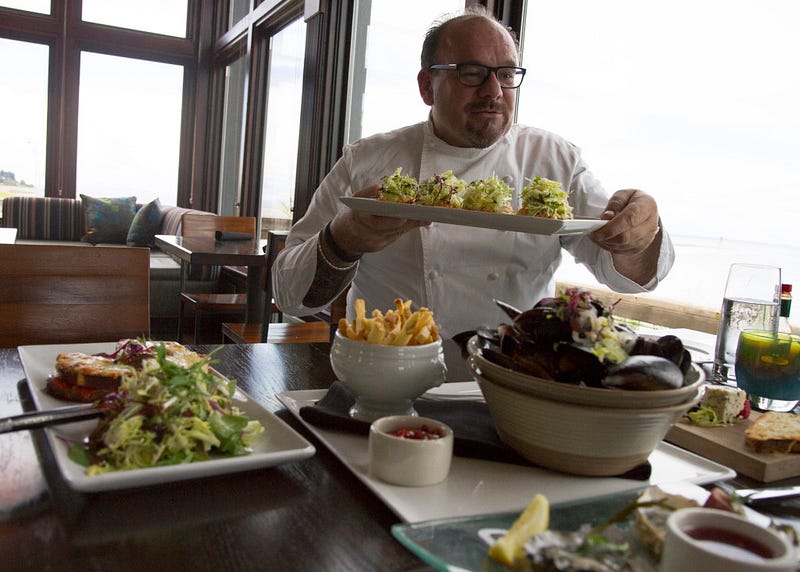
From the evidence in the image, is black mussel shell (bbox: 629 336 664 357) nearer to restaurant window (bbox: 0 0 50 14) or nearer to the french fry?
→ the french fry

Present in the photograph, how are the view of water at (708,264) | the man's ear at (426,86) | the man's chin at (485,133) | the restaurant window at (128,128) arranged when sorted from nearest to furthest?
the man's chin at (485,133) < the man's ear at (426,86) < the view of water at (708,264) < the restaurant window at (128,128)

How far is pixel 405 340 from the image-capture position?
100 cm

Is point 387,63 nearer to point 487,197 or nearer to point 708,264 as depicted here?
point 708,264

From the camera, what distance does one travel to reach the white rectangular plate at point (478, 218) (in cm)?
141

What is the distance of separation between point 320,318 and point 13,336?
10.4ft

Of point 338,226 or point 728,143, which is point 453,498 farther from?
point 728,143

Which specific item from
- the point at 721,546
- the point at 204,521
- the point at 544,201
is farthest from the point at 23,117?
the point at 721,546

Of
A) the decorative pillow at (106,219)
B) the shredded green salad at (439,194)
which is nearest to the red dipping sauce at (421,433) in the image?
→ the shredded green salad at (439,194)


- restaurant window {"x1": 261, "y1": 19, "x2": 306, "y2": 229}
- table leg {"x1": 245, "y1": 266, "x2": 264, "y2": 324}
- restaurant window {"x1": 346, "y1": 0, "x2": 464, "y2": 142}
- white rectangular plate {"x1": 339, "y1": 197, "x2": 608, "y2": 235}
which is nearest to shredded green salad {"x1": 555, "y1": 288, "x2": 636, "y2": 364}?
white rectangular plate {"x1": 339, "y1": 197, "x2": 608, "y2": 235}

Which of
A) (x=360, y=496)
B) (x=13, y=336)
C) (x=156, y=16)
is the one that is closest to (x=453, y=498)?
(x=360, y=496)

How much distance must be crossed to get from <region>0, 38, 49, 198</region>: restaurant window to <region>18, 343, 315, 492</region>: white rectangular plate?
24.3 feet

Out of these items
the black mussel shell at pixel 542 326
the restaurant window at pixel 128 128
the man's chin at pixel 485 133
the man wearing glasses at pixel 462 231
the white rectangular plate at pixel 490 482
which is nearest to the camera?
the white rectangular plate at pixel 490 482

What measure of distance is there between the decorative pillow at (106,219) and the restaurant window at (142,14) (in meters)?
2.12

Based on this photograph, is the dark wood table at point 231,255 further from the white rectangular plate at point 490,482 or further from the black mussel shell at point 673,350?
the black mussel shell at point 673,350
